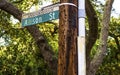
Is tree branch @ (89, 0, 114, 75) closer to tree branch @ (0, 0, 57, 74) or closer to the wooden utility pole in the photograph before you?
tree branch @ (0, 0, 57, 74)

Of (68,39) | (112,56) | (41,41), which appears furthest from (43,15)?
(112,56)

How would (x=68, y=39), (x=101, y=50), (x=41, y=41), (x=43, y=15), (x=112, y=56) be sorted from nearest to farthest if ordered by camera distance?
(x=68, y=39) < (x=43, y=15) < (x=41, y=41) < (x=101, y=50) < (x=112, y=56)

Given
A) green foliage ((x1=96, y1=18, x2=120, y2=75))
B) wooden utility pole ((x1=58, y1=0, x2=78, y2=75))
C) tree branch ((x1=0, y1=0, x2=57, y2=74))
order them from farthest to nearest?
1. green foliage ((x1=96, y1=18, x2=120, y2=75))
2. tree branch ((x1=0, y1=0, x2=57, y2=74))
3. wooden utility pole ((x1=58, y1=0, x2=78, y2=75))

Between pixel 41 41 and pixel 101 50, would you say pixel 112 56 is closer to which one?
pixel 101 50

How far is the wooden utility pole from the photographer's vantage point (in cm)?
460

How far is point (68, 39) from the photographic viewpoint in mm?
4668

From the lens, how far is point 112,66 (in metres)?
14.6

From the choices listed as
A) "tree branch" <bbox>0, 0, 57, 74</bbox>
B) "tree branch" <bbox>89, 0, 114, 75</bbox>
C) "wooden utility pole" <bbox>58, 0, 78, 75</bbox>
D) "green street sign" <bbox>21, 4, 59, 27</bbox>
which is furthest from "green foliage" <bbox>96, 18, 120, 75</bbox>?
"wooden utility pole" <bbox>58, 0, 78, 75</bbox>

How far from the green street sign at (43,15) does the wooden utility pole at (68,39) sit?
0.10m

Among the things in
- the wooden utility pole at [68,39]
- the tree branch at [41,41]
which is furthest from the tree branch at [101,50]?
the wooden utility pole at [68,39]

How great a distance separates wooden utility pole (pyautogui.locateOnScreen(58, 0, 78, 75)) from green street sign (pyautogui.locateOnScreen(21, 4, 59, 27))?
10 centimetres

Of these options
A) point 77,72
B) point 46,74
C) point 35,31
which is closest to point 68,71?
point 77,72

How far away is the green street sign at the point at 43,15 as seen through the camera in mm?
4824

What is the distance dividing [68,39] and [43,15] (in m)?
0.54
